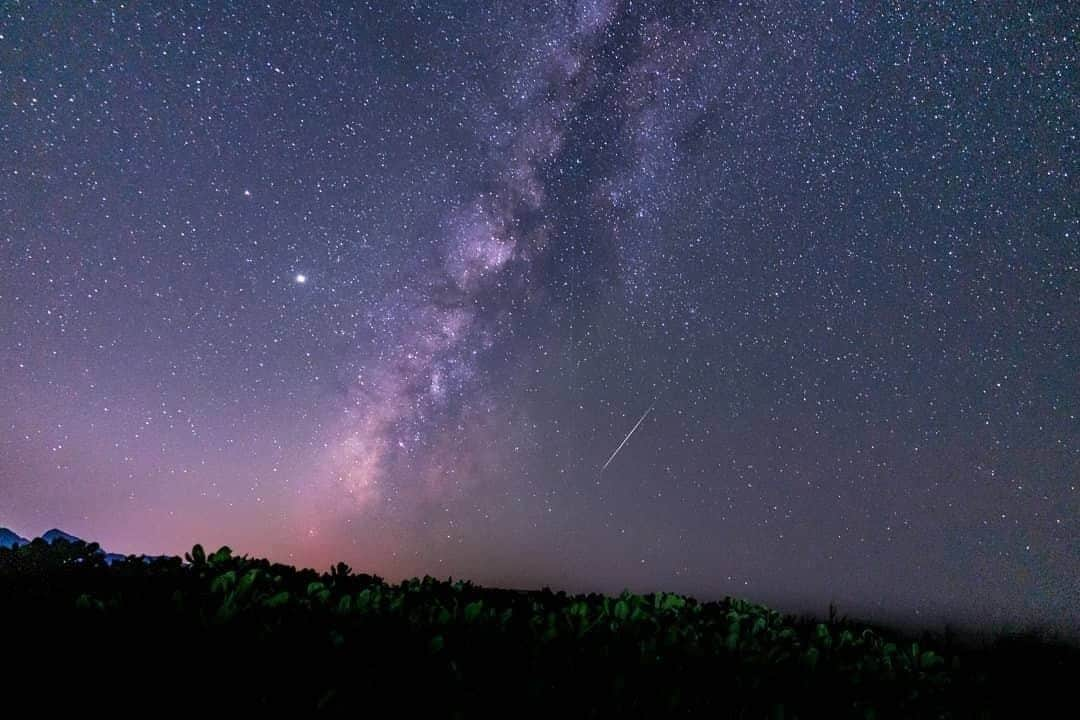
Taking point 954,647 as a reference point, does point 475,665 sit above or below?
above

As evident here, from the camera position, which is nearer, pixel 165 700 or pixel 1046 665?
pixel 165 700

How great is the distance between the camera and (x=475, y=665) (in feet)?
7.23

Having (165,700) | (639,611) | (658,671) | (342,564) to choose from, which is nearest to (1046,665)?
(639,611)

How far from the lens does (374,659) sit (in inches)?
81.1

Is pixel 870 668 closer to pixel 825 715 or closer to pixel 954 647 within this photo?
pixel 825 715

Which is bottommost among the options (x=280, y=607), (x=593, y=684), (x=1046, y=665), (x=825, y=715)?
(x=1046, y=665)

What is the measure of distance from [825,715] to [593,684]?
39.1 inches

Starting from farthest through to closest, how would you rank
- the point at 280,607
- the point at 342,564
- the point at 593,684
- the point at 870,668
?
the point at 342,564, the point at 870,668, the point at 280,607, the point at 593,684

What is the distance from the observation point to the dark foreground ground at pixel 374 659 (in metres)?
1.64

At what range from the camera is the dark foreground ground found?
5.38 ft

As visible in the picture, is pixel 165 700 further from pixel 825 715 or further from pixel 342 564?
pixel 342 564

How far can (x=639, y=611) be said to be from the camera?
3.68 metres

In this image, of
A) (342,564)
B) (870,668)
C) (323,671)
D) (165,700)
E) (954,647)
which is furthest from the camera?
(954,647)

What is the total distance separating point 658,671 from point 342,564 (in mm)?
2913
